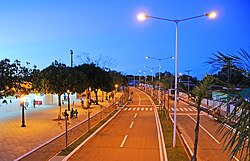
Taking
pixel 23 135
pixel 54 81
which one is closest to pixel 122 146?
pixel 23 135

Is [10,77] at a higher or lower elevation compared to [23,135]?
higher

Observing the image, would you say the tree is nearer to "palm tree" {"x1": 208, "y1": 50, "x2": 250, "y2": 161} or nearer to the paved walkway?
the paved walkway

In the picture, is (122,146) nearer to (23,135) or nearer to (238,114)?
(23,135)

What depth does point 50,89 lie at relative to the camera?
32.3 m

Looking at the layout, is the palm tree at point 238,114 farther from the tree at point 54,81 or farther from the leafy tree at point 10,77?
the tree at point 54,81

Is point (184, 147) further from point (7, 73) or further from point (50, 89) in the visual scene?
point (50, 89)

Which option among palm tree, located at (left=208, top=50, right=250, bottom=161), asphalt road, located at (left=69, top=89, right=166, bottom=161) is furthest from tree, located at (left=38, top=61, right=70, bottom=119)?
palm tree, located at (left=208, top=50, right=250, bottom=161)

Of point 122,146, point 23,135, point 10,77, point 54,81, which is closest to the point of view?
point 10,77

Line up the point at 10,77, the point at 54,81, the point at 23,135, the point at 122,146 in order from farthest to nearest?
the point at 54,81 → the point at 23,135 → the point at 122,146 → the point at 10,77

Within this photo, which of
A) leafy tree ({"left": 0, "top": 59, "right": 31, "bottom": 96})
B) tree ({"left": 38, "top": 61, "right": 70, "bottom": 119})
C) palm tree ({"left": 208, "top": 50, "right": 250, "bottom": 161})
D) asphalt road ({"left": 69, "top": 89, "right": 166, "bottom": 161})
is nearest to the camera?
palm tree ({"left": 208, "top": 50, "right": 250, "bottom": 161})

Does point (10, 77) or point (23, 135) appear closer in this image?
point (10, 77)

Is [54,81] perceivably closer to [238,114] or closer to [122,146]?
[122,146]

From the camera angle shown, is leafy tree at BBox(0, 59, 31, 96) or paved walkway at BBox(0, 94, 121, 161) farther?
paved walkway at BBox(0, 94, 121, 161)

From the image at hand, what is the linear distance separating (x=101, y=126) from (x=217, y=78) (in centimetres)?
2381
